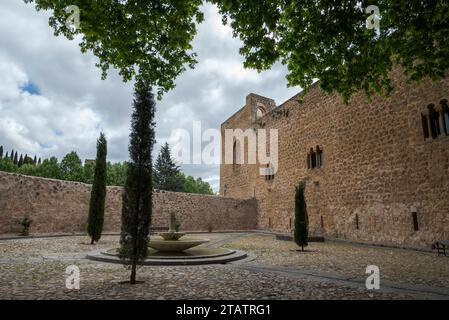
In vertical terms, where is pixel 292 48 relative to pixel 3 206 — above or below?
above

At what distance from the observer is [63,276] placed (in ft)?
17.5

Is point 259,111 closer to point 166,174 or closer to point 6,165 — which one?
point 166,174

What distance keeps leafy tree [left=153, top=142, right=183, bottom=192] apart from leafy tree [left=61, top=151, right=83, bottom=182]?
14309mm

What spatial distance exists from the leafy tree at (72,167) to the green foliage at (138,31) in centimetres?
3958

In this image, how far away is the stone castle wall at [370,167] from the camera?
10.5 metres

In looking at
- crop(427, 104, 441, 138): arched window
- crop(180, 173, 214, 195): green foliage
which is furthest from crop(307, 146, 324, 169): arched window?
crop(180, 173, 214, 195): green foliage

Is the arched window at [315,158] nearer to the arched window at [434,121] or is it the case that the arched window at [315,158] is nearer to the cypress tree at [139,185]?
the arched window at [434,121]

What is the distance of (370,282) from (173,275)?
361 cm

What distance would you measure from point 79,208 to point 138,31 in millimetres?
13448

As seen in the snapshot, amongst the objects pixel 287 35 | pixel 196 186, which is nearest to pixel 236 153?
pixel 287 35

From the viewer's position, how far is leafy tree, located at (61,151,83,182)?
41.2 meters
